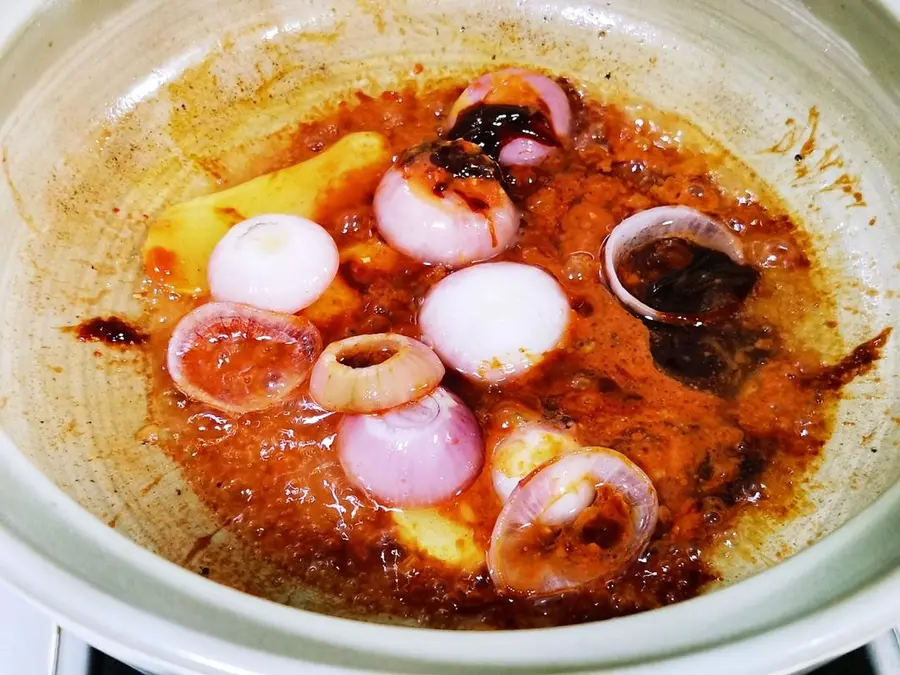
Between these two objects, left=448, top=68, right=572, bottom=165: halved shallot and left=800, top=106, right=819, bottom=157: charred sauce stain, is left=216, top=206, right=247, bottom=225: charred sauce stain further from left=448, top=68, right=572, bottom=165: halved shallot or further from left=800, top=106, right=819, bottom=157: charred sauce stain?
left=800, top=106, right=819, bottom=157: charred sauce stain

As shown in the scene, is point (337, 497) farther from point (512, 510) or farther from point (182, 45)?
point (182, 45)

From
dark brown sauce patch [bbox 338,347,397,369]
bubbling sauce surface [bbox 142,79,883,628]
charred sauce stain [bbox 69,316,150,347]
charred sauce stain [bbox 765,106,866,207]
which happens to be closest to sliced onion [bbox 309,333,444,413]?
dark brown sauce patch [bbox 338,347,397,369]

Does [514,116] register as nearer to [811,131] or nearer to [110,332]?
[811,131]

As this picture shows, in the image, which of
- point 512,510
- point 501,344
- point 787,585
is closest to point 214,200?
point 501,344

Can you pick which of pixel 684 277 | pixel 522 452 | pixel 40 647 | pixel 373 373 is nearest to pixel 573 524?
pixel 522 452

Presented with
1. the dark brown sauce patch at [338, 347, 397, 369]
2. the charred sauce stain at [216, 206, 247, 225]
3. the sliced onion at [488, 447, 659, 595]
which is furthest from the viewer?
the charred sauce stain at [216, 206, 247, 225]

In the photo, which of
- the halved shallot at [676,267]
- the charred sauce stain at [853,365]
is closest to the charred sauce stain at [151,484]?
the halved shallot at [676,267]
